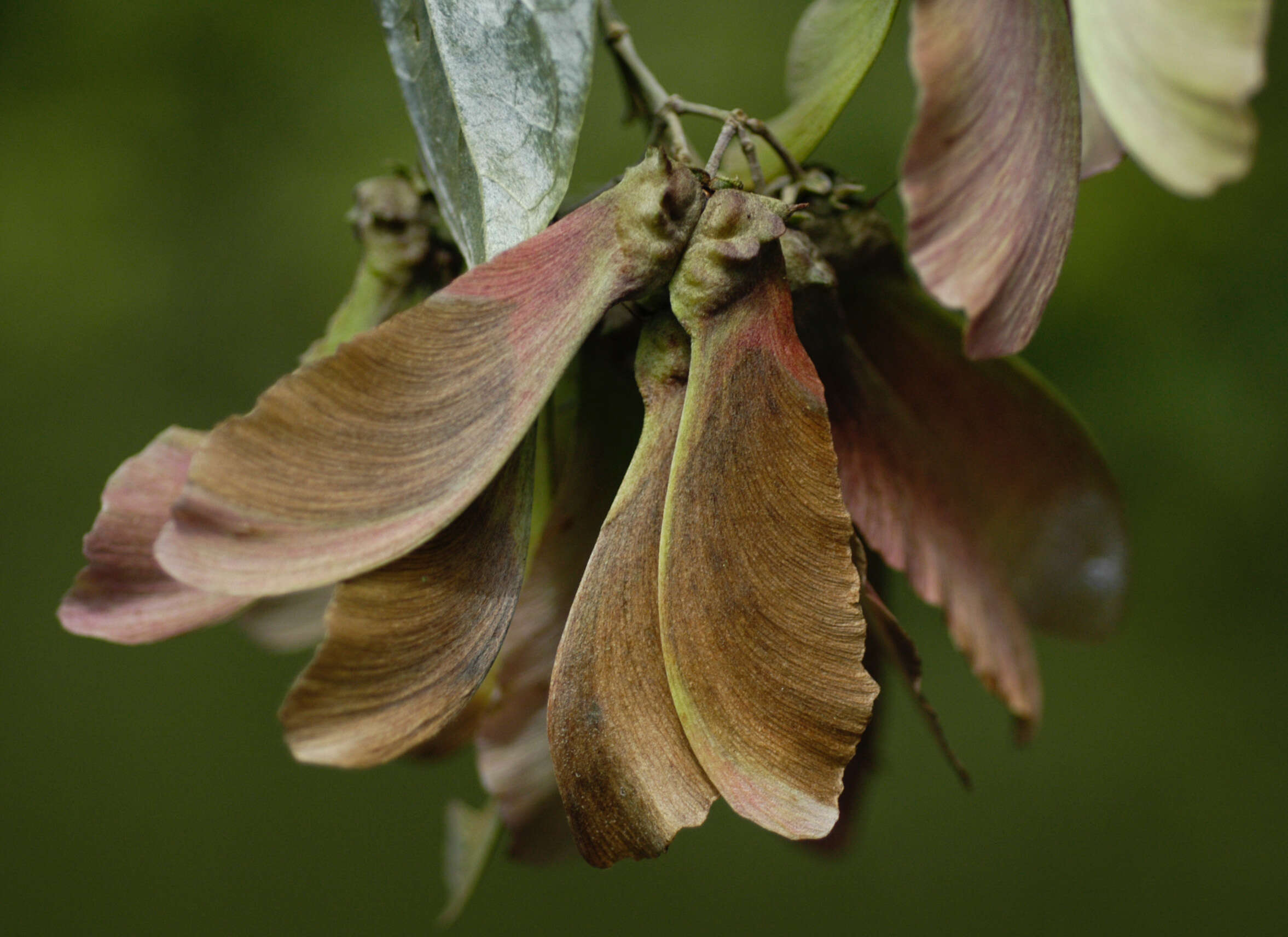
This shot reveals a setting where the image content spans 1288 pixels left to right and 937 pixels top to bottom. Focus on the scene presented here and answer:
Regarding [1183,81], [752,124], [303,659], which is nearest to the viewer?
[1183,81]

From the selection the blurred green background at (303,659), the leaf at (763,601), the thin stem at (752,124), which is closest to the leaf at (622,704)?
the leaf at (763,601)

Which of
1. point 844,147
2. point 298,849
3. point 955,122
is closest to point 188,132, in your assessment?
point 844,147

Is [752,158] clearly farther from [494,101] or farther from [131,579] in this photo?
[131,579]

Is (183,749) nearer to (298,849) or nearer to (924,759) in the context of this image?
(298,849)

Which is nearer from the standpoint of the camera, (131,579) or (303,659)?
(131,579)

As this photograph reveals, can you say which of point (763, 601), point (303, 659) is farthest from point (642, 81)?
point (303, 659)

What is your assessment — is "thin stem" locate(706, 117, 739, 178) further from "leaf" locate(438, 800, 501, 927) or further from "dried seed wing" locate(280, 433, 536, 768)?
"leaf" locate(438, 800, 501, 927)

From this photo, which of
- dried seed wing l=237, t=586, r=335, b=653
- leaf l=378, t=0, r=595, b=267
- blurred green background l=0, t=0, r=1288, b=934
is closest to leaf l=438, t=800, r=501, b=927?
dried seed wing l=237, t=586, r=335, b=653
